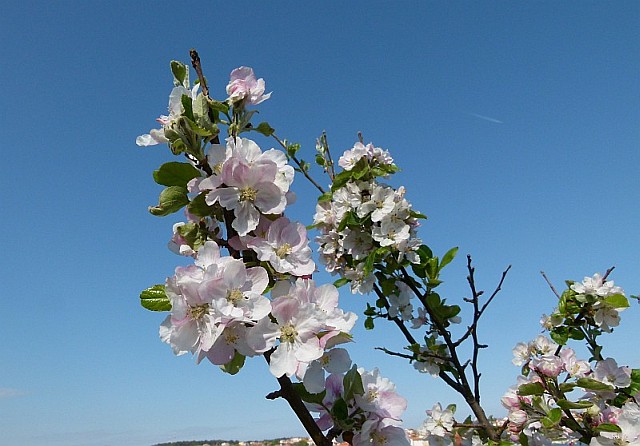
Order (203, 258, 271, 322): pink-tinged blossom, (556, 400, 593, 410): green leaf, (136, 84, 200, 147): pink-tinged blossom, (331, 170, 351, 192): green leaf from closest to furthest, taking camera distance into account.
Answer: (203, 258, 271, 322): pink-tinged blossom → (136, 84, 200, 147): pink-tinged blossom → (556, 400, 593, 410): green leaf → (331, 170, 351, 192): green leaf

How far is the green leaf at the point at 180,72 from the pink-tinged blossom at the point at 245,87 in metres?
0.11

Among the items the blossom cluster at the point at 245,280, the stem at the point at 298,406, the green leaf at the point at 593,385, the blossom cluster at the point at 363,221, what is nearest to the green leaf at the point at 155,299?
the blossom cluster at the point at 245,280

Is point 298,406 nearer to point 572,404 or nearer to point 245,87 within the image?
point 245,87

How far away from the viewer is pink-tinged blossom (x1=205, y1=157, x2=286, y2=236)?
45.4 inches

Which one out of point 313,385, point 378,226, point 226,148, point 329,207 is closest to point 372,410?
point 313,385

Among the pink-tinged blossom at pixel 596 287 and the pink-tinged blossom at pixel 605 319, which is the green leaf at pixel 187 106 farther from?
the pink-tinged blossom at pixel 605 319

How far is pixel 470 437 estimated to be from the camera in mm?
2590

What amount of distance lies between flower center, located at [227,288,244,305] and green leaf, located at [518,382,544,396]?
1.74 metres

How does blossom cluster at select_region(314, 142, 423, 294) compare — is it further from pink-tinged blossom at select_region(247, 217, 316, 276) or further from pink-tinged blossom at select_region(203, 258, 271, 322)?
pink-tinged blossom at select_region(203, 258, 271, 322)

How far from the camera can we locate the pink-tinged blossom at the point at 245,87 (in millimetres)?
1334

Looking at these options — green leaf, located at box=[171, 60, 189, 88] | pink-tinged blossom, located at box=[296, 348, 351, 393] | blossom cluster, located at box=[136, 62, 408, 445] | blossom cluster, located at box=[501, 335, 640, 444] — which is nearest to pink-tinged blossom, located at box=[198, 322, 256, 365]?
blossom cluster, located at box=[136, 62, 408, 445]

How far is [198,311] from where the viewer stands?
41.4 inches

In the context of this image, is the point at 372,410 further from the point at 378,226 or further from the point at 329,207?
the point at 329,207

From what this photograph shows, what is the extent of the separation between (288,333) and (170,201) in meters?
0.43
